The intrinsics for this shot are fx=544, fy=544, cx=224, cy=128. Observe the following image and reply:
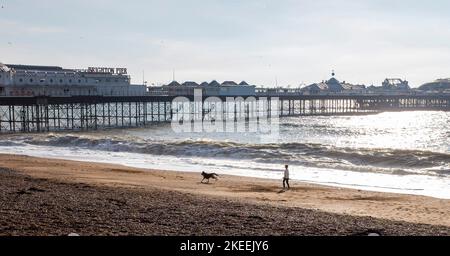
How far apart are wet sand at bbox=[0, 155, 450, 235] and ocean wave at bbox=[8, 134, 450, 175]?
952cm

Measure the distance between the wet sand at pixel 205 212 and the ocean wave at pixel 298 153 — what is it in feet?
31.2

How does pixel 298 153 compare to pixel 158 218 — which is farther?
pixel 298 153

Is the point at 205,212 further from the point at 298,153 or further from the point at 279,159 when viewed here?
the point at 298,153

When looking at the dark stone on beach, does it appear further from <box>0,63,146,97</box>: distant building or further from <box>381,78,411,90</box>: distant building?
<box>381,78,411,90</box>: distant building

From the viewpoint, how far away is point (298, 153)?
33.0 meters

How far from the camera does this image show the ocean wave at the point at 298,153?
27469 millimetres

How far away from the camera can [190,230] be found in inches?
362

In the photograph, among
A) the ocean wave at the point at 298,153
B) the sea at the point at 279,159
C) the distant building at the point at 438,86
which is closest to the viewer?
the sea at the point at 279,159

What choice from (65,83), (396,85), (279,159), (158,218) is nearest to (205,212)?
(158,218)

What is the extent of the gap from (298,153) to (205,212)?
22370 mm

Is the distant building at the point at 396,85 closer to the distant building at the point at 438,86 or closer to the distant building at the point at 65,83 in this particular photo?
the distant building at the point at 438,86

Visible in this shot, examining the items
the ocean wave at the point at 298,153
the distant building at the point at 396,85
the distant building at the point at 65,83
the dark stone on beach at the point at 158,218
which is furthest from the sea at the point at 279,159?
the distant building at the point at 396,85
